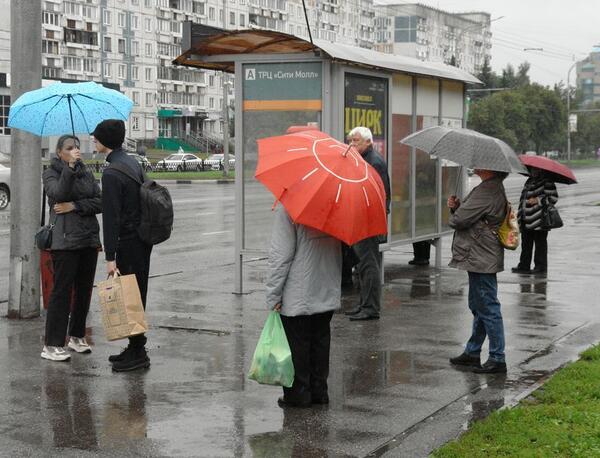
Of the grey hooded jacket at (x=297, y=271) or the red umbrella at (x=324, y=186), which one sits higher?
the red umbrella at (x=324, y=186)

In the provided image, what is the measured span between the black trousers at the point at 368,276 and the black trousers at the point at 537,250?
14.5 feet

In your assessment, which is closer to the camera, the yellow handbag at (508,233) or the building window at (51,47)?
the yellow handbag at (508,233)

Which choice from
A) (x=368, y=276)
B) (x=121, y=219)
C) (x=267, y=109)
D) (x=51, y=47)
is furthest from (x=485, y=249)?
(x=51, y=47)

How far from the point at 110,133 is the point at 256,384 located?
84.2 inches

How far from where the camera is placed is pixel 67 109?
9148 mm

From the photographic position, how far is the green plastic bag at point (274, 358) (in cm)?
659

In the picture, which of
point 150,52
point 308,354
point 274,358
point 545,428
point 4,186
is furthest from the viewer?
point 150,52

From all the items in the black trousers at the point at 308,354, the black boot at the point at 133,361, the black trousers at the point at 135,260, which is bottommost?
the black boot at the point at 133,361

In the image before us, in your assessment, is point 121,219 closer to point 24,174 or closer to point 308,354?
point 308,354

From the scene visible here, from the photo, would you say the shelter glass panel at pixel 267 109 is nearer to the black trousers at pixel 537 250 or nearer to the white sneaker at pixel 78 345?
the white sneaker at pixel 78 345

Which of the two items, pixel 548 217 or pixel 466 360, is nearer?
pixel 466 360

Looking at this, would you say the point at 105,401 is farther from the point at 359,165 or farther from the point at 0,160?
the point at 0,160

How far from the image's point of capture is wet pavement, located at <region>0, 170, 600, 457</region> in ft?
19.9

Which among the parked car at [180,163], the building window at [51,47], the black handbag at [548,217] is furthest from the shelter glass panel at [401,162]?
the building window at [51,47]
